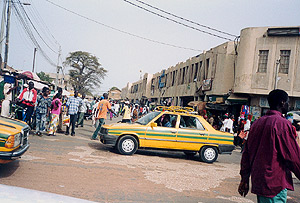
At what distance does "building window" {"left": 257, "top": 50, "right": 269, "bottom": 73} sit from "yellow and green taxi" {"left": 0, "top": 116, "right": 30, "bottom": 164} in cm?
2111

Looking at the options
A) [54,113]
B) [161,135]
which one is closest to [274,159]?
[161,135]

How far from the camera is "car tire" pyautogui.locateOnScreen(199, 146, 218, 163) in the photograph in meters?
10.0

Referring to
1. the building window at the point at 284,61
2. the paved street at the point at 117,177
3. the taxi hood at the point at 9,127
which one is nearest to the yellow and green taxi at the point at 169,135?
the paved street at the point at 117,177

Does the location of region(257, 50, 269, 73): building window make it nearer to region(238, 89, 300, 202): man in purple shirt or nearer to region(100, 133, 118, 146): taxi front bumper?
region(100, 133, 118, 146): taxi front bumper

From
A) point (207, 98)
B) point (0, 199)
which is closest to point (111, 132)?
point (0, 199)

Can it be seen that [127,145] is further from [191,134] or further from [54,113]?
[54,113]

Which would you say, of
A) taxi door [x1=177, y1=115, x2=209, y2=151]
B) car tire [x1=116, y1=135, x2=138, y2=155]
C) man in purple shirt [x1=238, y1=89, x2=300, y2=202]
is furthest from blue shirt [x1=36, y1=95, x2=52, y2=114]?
man in purple shirt [x1=238, y1=89, x2=300, y2=202]

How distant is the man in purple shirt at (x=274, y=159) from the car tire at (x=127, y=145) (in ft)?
21.1

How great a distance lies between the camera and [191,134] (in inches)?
388

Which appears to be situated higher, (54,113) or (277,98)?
(277,98)

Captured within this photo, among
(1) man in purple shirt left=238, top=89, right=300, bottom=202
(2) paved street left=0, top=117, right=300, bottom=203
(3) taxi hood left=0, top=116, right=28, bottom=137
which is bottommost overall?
(2) paved street left=0, top=117, right=300, bottom=203

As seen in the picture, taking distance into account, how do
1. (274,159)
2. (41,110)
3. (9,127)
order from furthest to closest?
(41,110)
(9,127)
(274,159)

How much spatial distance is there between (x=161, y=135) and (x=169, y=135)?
0.88ft

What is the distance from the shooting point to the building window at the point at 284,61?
22.8 meters
